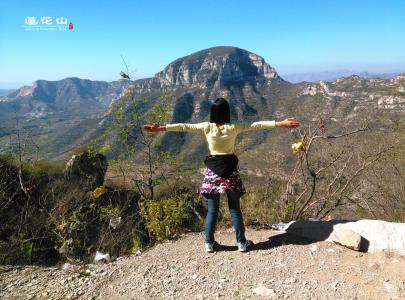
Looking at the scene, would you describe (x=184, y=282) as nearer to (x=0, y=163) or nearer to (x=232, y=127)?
(x=232, y=127)

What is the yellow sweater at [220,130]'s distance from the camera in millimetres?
4715

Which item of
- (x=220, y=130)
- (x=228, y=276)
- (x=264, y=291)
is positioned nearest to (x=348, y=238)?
(x=264, y=291)

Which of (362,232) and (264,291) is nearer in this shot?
(264,291)

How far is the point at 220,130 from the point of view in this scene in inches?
187

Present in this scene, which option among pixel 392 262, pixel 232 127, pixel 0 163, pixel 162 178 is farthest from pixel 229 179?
pixel 0 163

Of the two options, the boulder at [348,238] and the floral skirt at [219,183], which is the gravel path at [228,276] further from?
the floral skirt at [219,183]

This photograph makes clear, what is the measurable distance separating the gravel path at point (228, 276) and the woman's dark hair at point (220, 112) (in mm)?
2022

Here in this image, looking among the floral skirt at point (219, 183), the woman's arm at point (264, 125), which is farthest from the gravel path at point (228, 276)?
the woman's arm at point (264, 125)

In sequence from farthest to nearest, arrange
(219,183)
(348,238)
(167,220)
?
(167,220) < (348,238) < (219,183)

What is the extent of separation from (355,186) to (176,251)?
7.16m

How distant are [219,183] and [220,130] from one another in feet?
2.52

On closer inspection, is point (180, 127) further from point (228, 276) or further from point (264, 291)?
point (264, 291)

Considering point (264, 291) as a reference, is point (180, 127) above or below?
above

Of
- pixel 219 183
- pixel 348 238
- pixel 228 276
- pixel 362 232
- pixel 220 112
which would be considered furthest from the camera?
pixel 362 232
